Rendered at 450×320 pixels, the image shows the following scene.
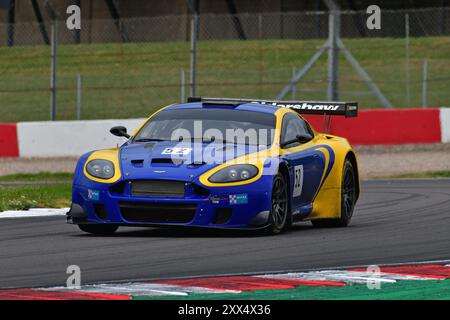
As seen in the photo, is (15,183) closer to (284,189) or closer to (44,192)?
(44,192)

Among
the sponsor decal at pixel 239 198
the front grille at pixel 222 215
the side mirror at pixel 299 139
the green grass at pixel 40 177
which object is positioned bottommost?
the green grass at pixel 40 177

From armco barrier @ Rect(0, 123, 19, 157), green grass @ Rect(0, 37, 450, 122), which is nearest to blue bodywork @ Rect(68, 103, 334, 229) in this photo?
armco barrier @ Rect(0, 123, 19, 157)

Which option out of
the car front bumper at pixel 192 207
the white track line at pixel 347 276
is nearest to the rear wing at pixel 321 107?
the car front bumper at pixel 192 207

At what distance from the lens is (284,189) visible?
11883 millimetres

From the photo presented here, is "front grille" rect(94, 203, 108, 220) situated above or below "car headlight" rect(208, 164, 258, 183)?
below

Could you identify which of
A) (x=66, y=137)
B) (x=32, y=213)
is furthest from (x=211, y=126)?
(x=66, y=137)

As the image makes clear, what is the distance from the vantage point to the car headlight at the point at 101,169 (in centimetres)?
1149

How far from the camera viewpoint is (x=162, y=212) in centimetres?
1127

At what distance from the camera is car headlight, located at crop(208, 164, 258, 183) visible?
11297 mm

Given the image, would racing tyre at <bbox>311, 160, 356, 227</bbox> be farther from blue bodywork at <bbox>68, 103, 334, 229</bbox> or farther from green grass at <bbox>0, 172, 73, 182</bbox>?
green grass at <bbox>0, 172, 73, 182</bbox>

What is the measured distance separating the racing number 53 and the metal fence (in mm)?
14613

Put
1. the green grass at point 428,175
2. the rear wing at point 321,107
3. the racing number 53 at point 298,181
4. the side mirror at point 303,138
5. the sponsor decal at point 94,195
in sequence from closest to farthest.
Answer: the sponsor decal at point 94,195
the racing number 53 at point 298,181
the side mirror at point 303,138
the rear wing at point 321,107
the green grass at point 428,175

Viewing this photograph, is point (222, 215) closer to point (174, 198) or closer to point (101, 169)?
point (174, 198)

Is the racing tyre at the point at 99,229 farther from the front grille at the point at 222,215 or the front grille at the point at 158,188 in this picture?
the front grille at the point at 222,215
